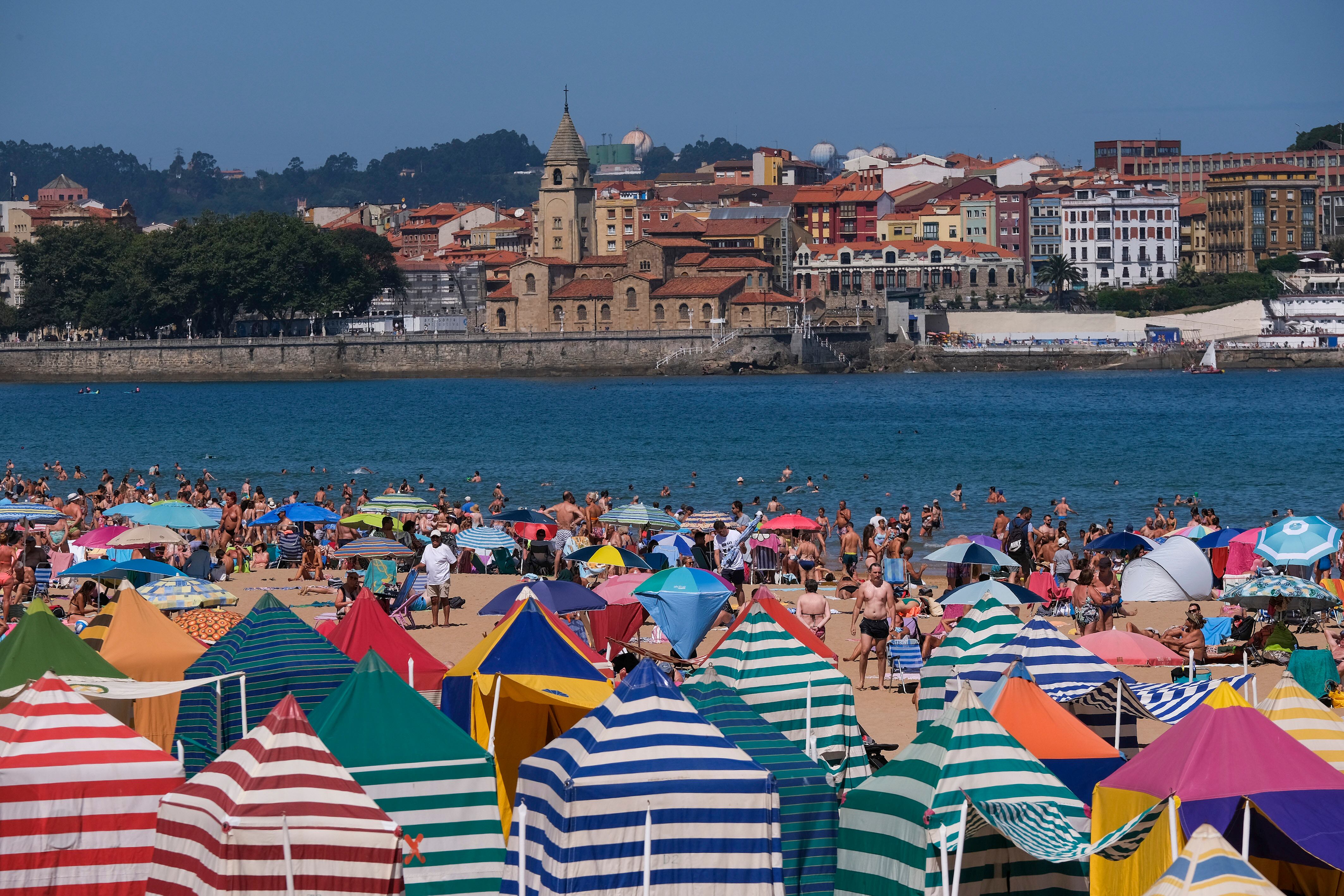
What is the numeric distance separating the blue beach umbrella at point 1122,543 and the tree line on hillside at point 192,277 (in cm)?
7768

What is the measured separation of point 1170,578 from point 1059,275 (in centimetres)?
8595

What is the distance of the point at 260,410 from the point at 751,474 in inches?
1303

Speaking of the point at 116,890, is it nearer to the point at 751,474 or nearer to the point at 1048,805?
the point at 1048,805

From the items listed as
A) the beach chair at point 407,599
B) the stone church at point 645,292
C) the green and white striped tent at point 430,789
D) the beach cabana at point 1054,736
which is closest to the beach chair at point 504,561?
the beach chair at point 407,599

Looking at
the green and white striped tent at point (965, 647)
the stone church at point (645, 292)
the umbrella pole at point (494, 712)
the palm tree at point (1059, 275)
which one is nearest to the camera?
the umbrella pole at point (494, 712)

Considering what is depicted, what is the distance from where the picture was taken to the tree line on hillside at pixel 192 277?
90.0 meters

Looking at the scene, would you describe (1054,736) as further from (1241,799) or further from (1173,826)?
(1173,826)

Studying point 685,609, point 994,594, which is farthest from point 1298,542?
point 685,609

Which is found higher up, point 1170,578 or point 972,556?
point 972,556

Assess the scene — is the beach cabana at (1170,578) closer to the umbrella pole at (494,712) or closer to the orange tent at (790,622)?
the orange tent at (790,622)

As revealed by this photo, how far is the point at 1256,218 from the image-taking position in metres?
106

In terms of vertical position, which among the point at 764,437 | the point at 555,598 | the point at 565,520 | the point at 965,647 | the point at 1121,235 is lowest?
the point at 764,437

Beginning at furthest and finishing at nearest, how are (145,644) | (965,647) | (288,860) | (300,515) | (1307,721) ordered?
(300,515) < (965,647) < (145,644) < (1307,721) < (288,860)

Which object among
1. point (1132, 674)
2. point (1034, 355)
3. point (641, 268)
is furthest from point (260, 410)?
point (1132, 674)
